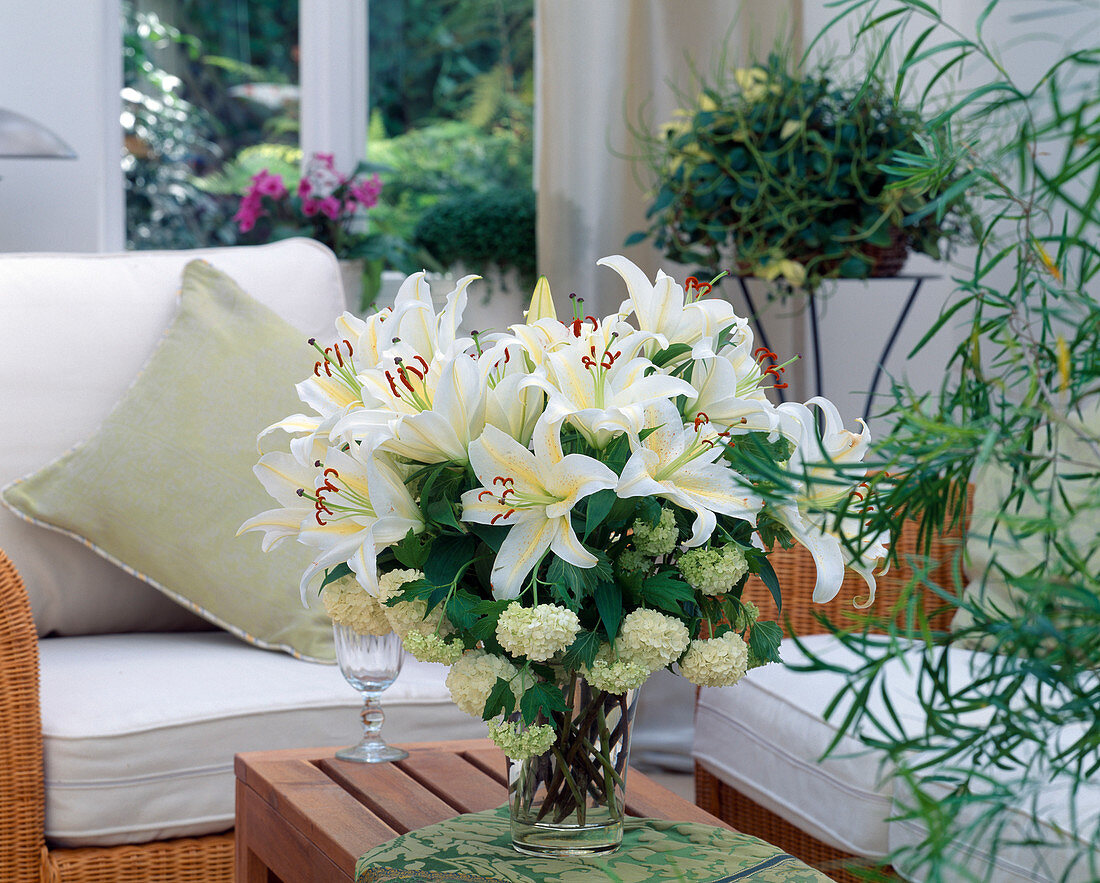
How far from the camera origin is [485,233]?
2.90 metres

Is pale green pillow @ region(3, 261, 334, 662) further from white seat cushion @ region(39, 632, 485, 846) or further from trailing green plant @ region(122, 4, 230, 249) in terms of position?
trailing green plant @ region(122, 4, 230, 249)

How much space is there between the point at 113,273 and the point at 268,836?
3.84 ft

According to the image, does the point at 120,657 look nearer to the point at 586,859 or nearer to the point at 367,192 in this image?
the point at 586,859

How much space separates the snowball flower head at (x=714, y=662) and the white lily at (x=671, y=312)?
8.7 inches

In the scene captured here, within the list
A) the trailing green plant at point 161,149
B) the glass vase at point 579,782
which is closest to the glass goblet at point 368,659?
the glass vase at point 579,782

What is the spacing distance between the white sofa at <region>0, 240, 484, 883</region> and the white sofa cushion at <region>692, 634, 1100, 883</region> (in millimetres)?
378

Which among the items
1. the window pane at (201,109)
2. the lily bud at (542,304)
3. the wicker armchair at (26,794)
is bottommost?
the wicker armchair at (26,794)

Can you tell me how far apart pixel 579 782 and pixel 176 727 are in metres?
0.82

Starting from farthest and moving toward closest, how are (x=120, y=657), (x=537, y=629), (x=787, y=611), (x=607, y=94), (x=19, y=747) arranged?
1. (x=607, y=94)
2. (x=787, y=611)
3. (x=120, y=657)
4. (x=19, y=747)
5. (x=537, y=629)

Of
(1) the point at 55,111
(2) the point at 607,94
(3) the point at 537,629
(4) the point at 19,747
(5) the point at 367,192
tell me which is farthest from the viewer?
(5) the point at 367,192

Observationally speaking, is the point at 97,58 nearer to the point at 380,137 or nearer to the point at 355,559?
the point at 380,137

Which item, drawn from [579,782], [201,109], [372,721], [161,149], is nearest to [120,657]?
[372,721]

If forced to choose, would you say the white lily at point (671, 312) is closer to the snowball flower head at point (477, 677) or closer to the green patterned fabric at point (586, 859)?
the snowball flower head at point (477, 677)

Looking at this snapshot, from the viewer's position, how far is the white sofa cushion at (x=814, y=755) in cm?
144
